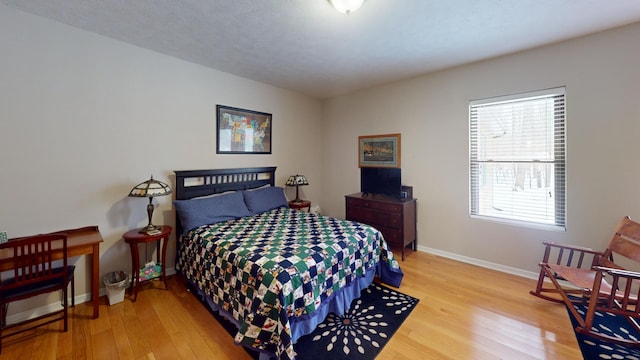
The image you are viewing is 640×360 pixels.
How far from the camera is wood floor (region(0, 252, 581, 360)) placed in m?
1.80

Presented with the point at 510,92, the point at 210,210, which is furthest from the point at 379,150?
the point at 210,210

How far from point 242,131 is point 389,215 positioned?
2450 millimetres

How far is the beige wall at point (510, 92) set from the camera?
2412 millimetres

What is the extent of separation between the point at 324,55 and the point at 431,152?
1992mm

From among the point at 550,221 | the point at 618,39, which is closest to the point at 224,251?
the point at 550,221

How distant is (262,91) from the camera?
395 cm

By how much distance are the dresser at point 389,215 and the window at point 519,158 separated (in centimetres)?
82

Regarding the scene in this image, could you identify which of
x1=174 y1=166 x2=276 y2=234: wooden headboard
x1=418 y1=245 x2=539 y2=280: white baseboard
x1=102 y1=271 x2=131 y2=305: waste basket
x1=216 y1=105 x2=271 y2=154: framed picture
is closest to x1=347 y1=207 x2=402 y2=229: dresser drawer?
x1=418 y1=245 x2=539 y2=280: white baseboard

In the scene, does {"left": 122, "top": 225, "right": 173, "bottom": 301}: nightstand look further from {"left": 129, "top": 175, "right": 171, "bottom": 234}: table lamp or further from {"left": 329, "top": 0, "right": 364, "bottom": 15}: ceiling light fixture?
{"left": 329, "top": 0, "right": 364, "bottom": 15}: ceiling light fixture

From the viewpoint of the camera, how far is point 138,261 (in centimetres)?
251

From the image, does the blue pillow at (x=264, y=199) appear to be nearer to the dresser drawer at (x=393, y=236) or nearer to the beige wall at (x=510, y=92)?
the beige wall at (x=510, y=92)

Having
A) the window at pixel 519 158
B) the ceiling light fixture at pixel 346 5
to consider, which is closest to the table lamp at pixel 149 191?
the ceiling light fixture at pixel 346 5

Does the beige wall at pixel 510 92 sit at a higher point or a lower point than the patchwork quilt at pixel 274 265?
higher

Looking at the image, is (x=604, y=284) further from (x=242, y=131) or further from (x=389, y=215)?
(x=242, y=131)
